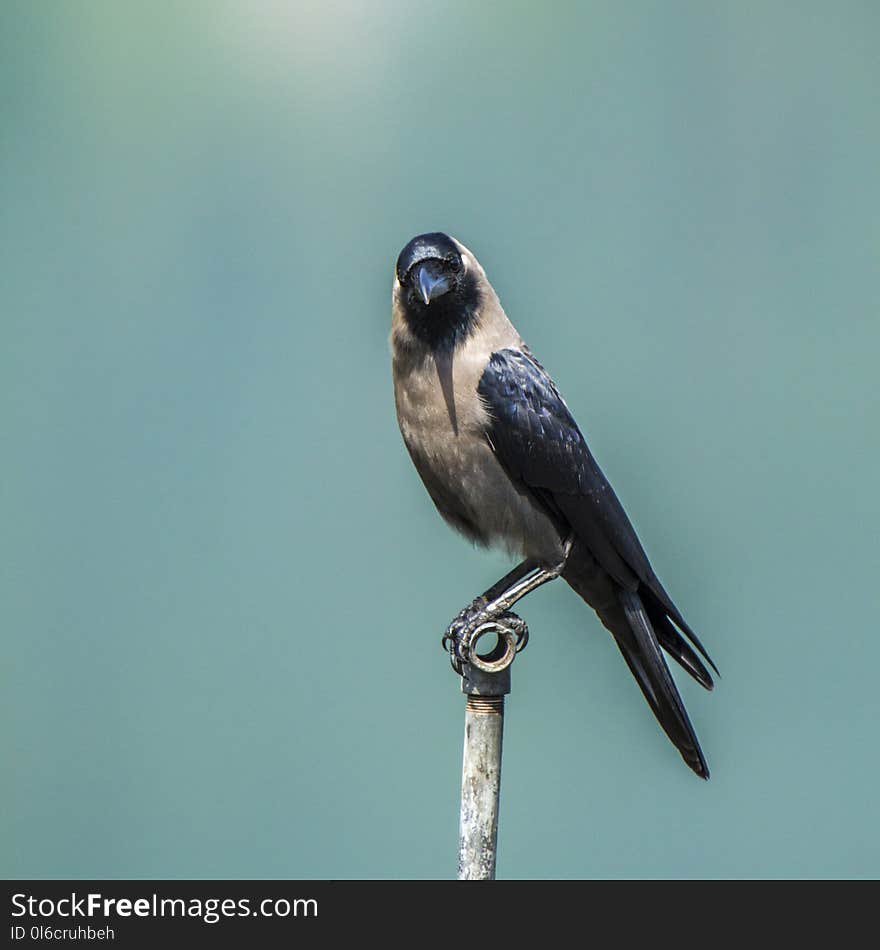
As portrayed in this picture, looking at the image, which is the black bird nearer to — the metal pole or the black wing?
the black wing

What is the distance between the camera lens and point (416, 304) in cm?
219

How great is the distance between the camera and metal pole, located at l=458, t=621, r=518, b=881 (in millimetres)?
1963

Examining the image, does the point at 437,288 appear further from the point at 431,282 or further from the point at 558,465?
the point at 558,465

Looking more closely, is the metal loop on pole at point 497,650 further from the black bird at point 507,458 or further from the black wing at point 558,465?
the black wing at point 558,465

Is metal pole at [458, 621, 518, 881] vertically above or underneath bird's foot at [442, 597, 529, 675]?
underneath

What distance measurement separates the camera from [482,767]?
1968 millimetres

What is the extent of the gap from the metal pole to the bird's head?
0.59 meters

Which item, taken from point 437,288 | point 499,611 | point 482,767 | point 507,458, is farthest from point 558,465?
point 482,767

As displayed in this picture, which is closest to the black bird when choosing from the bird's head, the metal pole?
the bird's head

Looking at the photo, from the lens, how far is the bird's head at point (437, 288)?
6.88 feet
